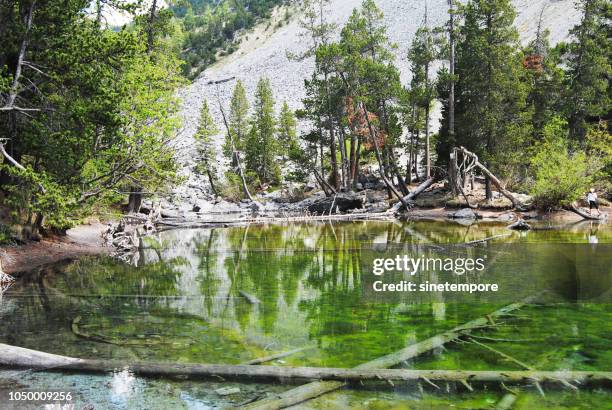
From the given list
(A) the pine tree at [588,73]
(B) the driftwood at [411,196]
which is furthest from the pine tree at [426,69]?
(A) the pine tree at [588,73]

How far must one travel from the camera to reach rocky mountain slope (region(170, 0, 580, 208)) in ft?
242

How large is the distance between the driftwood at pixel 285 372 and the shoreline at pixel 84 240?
7452 millimetres

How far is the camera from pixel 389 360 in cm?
581

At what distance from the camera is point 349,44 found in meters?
32.6

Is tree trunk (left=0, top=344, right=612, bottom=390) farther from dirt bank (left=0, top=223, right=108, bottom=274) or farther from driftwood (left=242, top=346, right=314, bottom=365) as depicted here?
dirt bank (left=0, top=223, right=108, bottom=274)

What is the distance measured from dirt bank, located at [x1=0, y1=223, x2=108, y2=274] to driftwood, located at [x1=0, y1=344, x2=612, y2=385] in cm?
753

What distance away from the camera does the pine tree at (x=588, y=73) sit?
33312mm

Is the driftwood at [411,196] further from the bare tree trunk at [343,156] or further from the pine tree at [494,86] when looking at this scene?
the bare tree trunk at [343,156]

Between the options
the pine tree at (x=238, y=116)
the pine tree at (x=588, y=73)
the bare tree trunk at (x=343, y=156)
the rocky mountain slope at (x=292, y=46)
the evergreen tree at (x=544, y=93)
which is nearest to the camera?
the pine tree at (x=588, y=73)

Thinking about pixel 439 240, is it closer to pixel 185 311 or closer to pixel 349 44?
pixel 185 311

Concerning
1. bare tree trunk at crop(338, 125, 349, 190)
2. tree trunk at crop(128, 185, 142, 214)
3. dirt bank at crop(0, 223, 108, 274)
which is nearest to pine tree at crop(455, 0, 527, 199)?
bare tree trunk at crop(338, 125, 349, 190)

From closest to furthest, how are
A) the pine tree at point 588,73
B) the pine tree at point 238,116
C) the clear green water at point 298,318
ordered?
the clear green water at point 298,318 → the pine tree at point 588,73 → the pine tree at point 238,116

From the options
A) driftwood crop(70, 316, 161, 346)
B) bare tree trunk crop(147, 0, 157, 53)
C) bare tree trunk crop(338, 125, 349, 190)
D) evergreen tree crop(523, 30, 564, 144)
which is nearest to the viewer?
driftwood crop(70, 316, 161, 346)

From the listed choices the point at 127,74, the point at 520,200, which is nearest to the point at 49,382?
the point at 127,74
